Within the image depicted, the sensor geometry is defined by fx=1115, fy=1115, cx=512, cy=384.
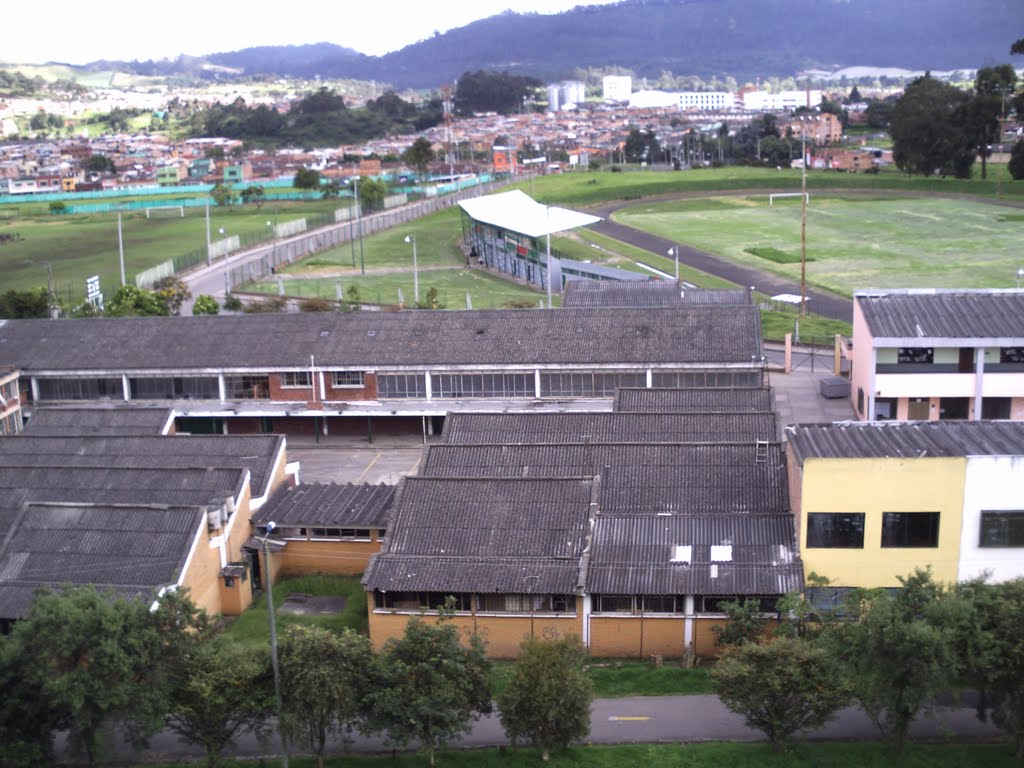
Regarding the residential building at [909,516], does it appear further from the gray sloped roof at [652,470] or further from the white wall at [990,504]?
the gray sloped roof at [652,470]

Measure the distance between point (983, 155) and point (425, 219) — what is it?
167 ft

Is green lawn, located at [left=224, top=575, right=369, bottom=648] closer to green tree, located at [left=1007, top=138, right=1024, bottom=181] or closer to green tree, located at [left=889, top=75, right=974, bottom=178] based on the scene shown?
green tree, located at [left=1007, top=138, right=1024, bottom=181]

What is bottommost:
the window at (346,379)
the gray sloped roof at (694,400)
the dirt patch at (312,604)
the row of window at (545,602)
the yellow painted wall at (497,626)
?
the dirt patch at (312,604)

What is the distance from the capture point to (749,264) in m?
73.0

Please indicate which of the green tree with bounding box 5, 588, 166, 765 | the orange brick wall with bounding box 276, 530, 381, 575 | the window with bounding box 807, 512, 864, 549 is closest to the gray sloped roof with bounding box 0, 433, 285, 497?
the orange brick wall with bounding box 276, 530, 381, 575

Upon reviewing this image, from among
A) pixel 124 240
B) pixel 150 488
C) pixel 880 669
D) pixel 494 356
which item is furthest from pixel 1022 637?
pixel 124 240

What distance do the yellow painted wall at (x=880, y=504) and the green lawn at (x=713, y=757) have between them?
15.0 feet

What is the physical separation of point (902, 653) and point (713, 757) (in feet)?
12.0

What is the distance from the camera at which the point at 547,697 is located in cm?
1797

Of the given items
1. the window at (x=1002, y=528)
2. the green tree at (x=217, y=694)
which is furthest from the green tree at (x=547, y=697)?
the window at (x=1002, y=528)

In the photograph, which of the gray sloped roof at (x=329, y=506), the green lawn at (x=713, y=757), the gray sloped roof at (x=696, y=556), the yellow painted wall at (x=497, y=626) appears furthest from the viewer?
the gray sloped roof at (x=329, y=506)

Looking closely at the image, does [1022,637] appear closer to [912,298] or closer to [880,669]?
[880,669]

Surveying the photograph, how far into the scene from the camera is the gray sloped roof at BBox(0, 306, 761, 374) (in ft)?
127

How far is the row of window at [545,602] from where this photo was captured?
887 inches
